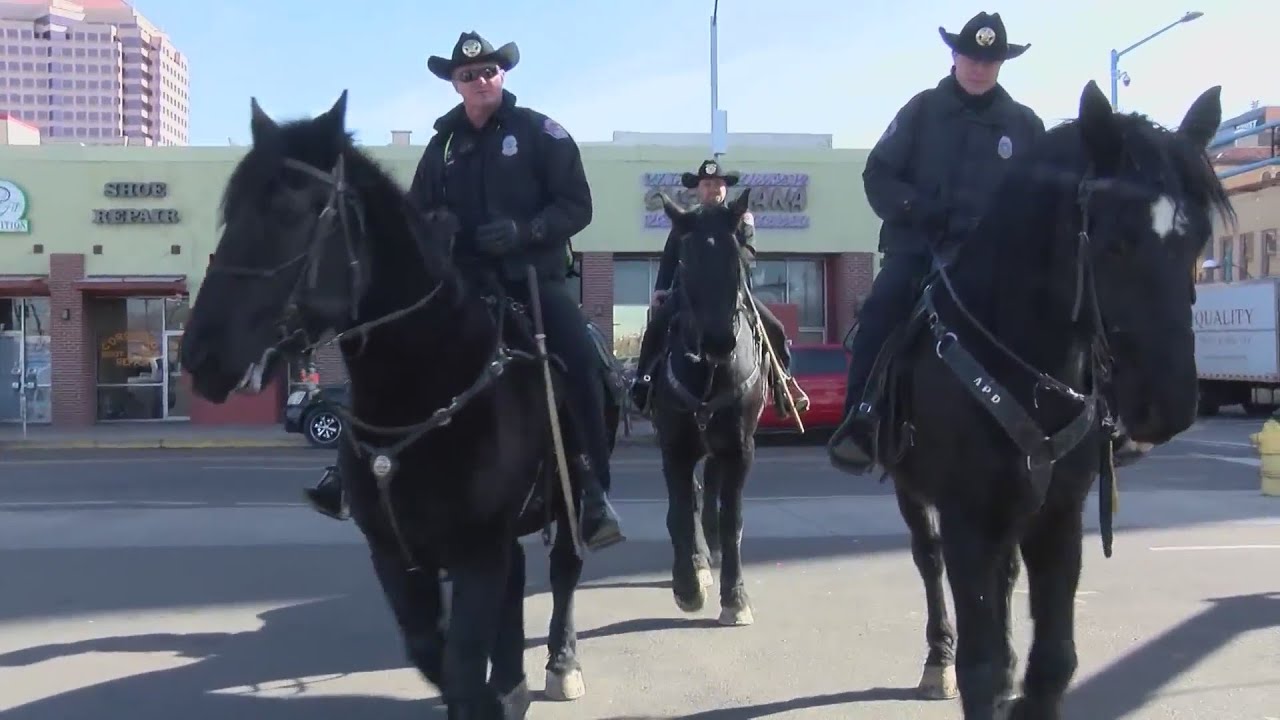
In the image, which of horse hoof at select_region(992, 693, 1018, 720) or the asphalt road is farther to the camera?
the asphalt road

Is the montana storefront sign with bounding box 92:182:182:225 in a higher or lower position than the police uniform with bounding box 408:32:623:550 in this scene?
higher

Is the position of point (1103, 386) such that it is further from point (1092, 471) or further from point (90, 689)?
point (90, 689)

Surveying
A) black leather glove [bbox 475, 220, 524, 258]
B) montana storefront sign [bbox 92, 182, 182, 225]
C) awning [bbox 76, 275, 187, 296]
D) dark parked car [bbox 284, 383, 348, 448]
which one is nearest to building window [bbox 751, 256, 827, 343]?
dark parked car [bbox 284, 383, 348, 448]

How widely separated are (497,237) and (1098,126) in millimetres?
2247

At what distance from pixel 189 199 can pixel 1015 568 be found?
85.8ft

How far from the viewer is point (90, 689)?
588 cm

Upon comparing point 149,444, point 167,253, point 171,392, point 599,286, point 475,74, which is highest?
point 167,253

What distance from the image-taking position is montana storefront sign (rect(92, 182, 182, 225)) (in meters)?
27.1

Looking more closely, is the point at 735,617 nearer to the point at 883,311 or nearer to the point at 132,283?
the point at 883,311

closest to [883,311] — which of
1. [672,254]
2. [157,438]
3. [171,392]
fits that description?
[672,254]

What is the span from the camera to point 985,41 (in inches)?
191

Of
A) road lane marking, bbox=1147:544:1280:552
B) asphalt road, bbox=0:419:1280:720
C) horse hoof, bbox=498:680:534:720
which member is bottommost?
road lane marking, bbox=1147:544:1280:552

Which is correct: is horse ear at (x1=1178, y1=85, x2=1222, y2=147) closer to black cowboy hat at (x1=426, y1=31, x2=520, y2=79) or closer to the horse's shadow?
black cowboy hat at (x1=426, y1=31, x2=520, y2=79)

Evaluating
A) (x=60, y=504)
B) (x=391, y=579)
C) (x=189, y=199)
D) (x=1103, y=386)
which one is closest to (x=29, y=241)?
(x=189, y=199)
